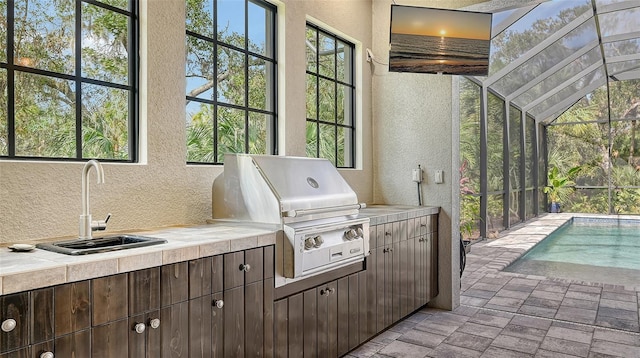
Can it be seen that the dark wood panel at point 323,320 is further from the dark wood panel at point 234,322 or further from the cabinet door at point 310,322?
the dark wood panel at point 234,322

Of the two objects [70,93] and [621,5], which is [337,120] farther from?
[621,5]

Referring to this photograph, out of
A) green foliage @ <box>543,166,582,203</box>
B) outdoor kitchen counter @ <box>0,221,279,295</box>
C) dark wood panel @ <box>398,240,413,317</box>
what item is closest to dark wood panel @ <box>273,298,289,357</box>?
outdoor kitchen counter @ <box>0,221,279,295</box>

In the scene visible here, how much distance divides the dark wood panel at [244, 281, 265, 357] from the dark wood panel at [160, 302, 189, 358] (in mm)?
347

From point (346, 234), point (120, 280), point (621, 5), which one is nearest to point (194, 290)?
point (120, 280)

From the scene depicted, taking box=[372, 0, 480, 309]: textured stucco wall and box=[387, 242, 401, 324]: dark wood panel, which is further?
box=[372, 0, 480, 309]: textured stucco wall

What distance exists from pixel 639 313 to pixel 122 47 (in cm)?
448

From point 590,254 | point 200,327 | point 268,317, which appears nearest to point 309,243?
point 268,317

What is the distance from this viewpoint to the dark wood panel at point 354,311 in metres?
2.91

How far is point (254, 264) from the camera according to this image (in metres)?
2.14

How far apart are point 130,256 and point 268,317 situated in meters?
0.88

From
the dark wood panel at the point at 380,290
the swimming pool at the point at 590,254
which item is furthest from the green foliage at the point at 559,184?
the dark wood panel at the point at 380,290

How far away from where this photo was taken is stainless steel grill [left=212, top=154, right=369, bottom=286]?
233cm

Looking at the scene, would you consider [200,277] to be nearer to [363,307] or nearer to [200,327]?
[200,327]

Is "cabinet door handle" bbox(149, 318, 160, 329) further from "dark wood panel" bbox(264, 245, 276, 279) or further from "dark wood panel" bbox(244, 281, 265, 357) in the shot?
"dark wood panel" bbox(264, 245, 276, 279)
